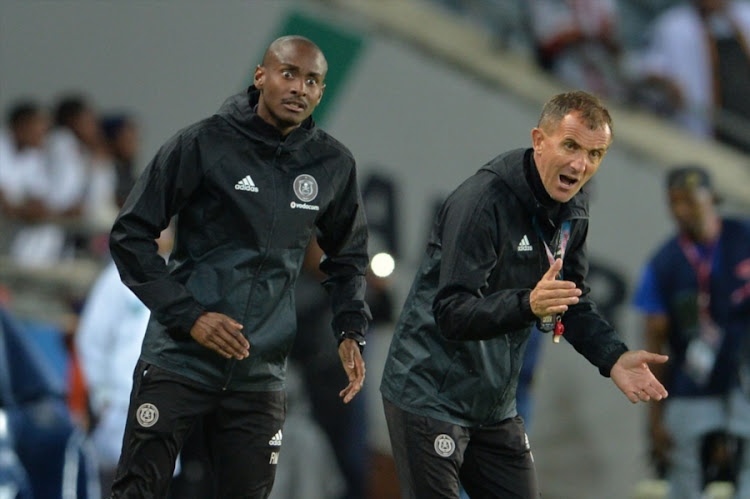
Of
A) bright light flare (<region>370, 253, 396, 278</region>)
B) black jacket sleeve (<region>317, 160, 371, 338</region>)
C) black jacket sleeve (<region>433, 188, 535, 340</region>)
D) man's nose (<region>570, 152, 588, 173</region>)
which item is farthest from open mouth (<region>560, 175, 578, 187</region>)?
bright light flare (<region>370, 253, 396, 278</region>)

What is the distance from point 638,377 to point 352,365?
1.19 meters

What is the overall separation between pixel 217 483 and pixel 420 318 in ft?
3.46

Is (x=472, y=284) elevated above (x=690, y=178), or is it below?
below

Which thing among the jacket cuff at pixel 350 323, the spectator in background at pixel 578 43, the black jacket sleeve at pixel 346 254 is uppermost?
the spectator in background at pixel 578 43

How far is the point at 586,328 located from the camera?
236 inches

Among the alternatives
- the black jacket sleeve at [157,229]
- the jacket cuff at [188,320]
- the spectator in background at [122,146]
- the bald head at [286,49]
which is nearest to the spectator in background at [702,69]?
the spectator in background at [122,146]

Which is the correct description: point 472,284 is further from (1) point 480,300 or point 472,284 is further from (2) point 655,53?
(2) point 655,53

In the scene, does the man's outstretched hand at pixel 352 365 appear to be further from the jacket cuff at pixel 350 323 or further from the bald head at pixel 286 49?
the bald head at pixel 286 49

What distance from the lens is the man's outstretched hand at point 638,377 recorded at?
18.2 ft

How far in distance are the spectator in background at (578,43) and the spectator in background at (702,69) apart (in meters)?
0.43

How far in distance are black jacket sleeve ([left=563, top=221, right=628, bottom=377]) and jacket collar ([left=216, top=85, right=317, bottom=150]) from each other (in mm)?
1187

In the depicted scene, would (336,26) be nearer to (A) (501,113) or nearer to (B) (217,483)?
(A) (501,113)

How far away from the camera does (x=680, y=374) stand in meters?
9.19

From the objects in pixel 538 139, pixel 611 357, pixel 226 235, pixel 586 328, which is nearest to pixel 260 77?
pixel 226 235
